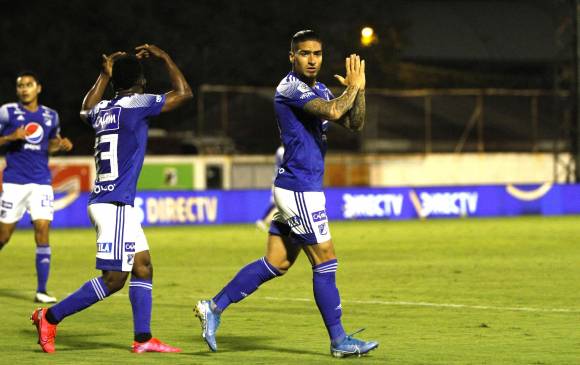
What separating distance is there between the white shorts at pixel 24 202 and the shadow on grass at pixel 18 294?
909 millimetres

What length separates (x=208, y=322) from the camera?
35.9ft

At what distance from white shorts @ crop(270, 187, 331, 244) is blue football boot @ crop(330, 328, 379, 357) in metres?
0.78

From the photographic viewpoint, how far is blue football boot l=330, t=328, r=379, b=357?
34.1ft

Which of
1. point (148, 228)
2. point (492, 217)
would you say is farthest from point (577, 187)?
point (148, 228)

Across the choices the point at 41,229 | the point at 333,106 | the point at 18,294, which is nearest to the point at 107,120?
the point at 333,106

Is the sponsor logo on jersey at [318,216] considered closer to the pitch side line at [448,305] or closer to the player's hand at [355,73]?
the player's hand at [355,73]

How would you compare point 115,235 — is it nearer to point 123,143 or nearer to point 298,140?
point 123,143

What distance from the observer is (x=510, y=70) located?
235ft

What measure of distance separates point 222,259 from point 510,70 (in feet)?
166

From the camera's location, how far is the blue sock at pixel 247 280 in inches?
431

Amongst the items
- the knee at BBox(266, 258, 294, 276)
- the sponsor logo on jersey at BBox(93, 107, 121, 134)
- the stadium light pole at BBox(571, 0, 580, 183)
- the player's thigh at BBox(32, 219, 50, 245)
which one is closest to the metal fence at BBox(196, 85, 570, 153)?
the stadium light pole at BBox(571, 0, 580, 183)

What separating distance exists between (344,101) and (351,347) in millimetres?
1811

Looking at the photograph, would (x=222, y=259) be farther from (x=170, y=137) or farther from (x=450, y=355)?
(x=170, y=137)

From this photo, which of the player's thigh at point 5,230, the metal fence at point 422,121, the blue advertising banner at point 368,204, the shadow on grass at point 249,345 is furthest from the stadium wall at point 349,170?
the shadow on grass at point 249,345
